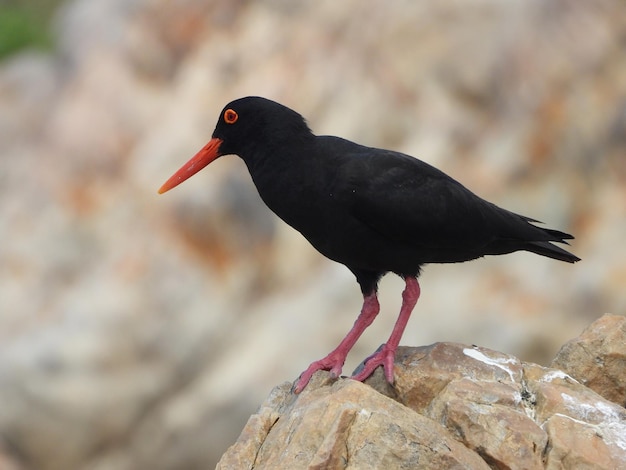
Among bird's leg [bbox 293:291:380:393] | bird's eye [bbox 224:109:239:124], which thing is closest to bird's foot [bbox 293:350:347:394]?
bird's leg [bbox 293:291:380:393]

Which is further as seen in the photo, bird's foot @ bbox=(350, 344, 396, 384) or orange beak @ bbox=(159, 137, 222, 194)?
orange beak @ bbox=(159, 137, 222, 194)

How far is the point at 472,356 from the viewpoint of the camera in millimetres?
6922

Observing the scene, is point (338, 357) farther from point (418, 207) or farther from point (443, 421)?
point (418, 207)

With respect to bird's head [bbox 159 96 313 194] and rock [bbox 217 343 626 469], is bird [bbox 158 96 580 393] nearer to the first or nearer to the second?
bird's head [bbox 159 96 313 194]

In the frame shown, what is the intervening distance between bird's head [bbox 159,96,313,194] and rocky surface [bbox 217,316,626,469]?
1.79m

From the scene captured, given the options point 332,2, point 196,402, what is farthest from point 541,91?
point 196,402

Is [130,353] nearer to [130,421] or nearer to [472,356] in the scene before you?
[130,421]

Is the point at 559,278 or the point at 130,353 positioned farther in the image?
the point at 130,353

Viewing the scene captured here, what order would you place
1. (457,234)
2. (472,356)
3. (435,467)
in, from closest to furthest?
(435,467), (472,356), (457,234)

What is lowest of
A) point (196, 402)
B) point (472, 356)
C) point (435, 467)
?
point (435, 467)

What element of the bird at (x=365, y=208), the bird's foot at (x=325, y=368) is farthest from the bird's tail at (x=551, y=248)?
the bird's foot at (x=325, y=368)

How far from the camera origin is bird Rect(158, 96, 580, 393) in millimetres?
6973

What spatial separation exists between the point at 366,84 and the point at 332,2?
228cm

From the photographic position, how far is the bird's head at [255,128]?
7.37 m
